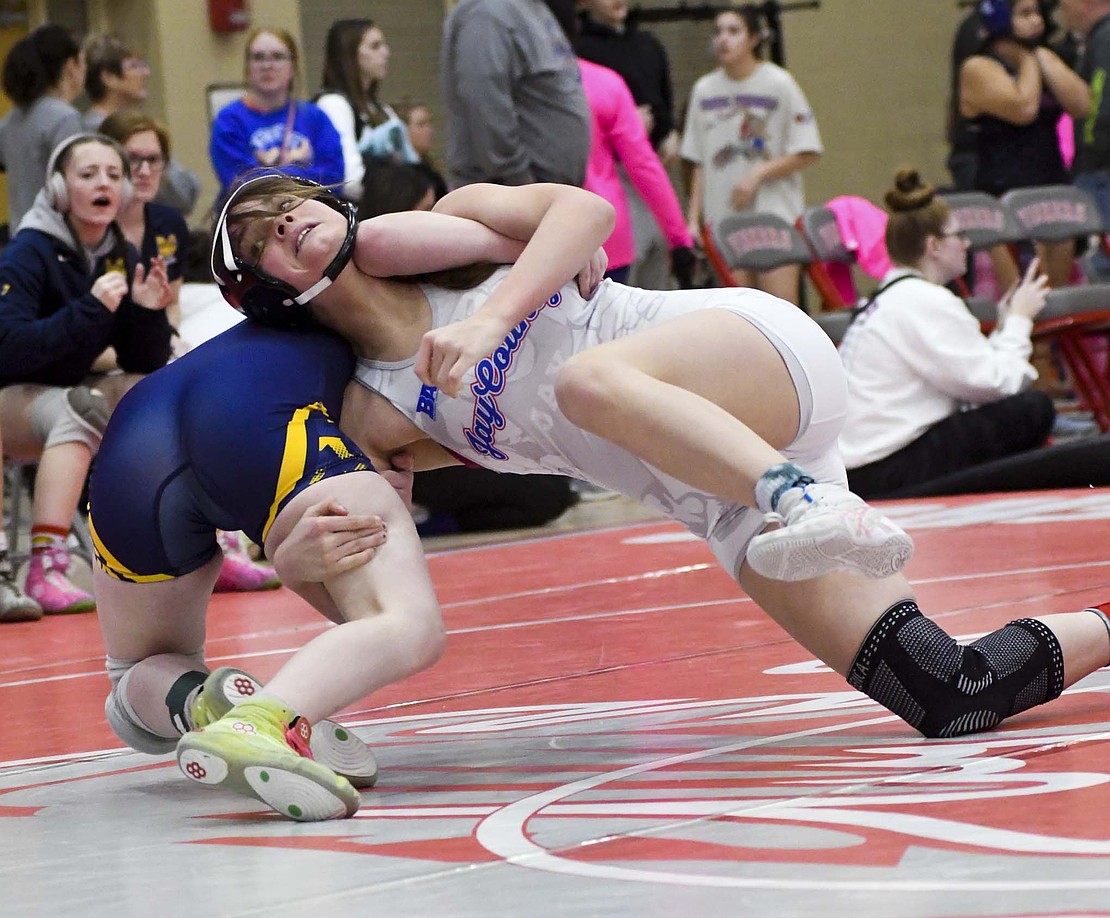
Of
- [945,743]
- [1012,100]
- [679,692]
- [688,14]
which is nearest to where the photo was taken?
[945,743]

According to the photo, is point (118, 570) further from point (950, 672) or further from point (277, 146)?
point (277, 146)

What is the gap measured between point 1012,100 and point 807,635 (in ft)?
24.7

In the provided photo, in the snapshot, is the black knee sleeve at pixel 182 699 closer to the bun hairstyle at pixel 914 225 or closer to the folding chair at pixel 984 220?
the bun hairstyle at pixel 914 225

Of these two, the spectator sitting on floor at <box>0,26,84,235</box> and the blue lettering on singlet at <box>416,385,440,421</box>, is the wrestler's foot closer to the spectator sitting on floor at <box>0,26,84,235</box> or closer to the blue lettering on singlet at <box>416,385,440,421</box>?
the spectator sitting on floor at <box>0,26,84,235</box>

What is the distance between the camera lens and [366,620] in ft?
8.27

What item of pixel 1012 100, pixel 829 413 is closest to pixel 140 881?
pixel 829 413

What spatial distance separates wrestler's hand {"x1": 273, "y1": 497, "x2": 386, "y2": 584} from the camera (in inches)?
100

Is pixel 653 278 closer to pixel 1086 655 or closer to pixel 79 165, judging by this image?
pixel 79 165

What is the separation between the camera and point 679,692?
3195 millimetres

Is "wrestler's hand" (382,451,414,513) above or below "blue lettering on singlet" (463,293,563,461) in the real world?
below

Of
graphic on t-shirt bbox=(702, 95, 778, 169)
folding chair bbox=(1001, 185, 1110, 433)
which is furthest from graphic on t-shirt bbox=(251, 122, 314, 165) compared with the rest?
graphic on t-shirt bbox=(702, 95, 778, 169)

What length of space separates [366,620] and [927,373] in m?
3.92

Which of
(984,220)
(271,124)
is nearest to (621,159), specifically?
(271,124)

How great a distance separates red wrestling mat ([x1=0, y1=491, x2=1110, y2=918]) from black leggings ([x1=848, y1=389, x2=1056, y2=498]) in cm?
210
